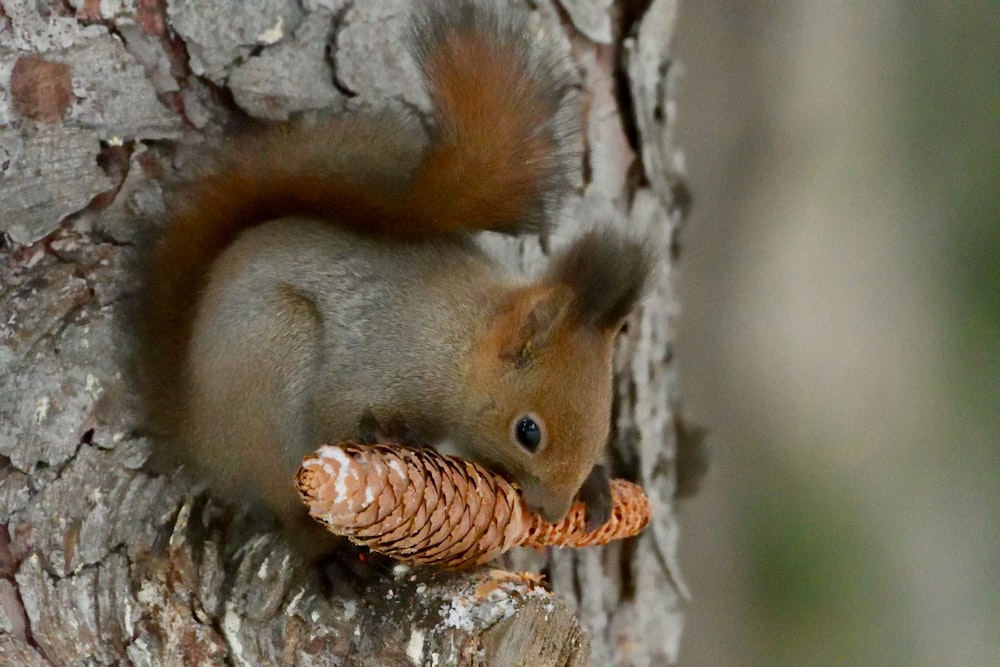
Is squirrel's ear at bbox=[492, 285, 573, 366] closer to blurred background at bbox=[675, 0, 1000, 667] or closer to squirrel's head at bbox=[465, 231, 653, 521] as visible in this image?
squirrel's head at bbox=[465, 231, 653, 521]

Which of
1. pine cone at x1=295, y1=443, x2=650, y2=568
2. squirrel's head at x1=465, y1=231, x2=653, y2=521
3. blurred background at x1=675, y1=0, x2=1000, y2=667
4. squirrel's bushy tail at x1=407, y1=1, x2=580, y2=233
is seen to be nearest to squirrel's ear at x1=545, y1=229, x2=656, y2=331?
squirrel's head at x1=465, y1=231, x2=653, y2=521

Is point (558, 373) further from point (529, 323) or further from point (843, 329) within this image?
point (843, 329)

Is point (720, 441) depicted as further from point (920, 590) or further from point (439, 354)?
point (439, 354)

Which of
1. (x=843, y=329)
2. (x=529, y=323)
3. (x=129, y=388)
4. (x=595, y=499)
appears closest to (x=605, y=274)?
(x=529, y=323)

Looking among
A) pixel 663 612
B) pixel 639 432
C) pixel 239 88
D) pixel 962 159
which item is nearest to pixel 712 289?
pixel 639 432

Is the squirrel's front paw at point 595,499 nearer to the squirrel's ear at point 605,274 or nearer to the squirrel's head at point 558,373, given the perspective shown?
the squirrel's head at point 558,373

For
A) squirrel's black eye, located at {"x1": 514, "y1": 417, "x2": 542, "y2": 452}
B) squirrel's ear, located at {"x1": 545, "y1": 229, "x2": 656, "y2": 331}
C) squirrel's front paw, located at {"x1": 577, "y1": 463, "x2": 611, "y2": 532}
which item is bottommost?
squirrel's front paw, located at {"x1": 577, "y1": 463, "x2": 611, "y2": 532}

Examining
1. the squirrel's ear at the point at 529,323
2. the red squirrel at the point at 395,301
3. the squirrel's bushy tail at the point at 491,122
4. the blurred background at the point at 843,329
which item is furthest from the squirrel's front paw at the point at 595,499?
the blurred background at the point at 843,329

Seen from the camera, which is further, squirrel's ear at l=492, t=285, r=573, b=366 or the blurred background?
the blurred background

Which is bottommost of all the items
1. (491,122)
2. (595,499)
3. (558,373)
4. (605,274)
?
(595,499)
